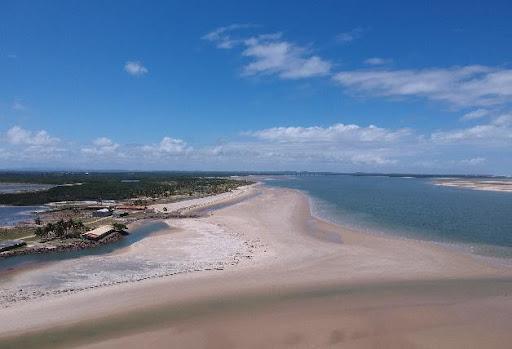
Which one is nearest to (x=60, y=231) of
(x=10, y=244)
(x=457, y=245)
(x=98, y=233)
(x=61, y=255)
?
(x=98, y=233)

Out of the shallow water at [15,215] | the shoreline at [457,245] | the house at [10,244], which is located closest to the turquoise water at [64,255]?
the house at [10,244]

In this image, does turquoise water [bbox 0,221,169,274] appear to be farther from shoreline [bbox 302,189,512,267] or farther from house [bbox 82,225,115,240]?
shoreline [bbox 302,189,512,267]

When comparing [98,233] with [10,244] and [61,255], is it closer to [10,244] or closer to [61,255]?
[61,255]

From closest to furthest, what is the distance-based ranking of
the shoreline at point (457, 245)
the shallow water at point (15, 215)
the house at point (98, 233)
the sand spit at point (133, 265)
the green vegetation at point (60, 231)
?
the sand spit at point (133, 265)
the shoreline at point (457, 245)
the house at point (98, 233)
the green vegetation at point (60, 231)
the shallow water at point (15, 215)

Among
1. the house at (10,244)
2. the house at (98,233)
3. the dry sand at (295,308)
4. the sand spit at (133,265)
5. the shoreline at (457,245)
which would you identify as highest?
the house at (98,233)

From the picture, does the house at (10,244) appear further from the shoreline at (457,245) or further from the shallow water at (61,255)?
the shoreline at (457,245)

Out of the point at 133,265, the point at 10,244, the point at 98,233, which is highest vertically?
the point at 98,233

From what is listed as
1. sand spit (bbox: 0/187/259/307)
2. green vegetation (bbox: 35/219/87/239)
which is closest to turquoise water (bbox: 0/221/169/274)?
sand spit (bbox: 0/187/259/307)

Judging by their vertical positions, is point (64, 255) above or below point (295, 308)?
above

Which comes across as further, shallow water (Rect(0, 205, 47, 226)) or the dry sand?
shallow water (Rect(0, 205, 47, 226))
